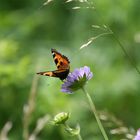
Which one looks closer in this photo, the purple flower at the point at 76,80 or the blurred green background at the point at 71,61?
the purple flower at the point at 76,80

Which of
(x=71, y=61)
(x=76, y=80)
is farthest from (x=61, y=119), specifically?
(x=71, y=61)

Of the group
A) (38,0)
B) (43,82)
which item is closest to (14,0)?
(38,0)

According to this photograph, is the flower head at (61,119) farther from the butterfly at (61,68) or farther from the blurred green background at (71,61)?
the blurred green background at (71,61)

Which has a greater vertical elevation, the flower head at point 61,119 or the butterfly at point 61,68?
the butterfly at point 61,68

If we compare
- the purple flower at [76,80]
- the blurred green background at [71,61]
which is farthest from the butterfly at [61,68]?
the blurred green background at [71,61]

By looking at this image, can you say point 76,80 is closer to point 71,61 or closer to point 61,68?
point 61,68
